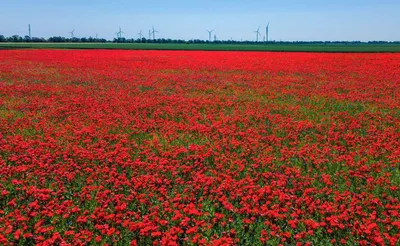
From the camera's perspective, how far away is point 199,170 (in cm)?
812

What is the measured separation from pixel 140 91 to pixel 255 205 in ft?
46.0

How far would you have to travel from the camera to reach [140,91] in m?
19.2

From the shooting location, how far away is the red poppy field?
215 inches

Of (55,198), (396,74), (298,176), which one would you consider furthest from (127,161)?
(396,74)

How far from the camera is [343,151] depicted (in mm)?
9305

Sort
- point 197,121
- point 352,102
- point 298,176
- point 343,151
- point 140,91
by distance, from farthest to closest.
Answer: point 140,91
point 352,102
point 197,121
point 343,151
point 298,176

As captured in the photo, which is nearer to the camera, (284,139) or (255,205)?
(255,205)

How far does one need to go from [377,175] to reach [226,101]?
30.5ft

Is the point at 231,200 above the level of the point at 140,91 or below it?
below

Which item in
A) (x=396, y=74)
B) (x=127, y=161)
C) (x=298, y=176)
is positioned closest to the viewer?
(x=298, y=176)

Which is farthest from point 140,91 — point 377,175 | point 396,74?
point 396,74

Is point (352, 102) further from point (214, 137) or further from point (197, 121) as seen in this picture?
point (214, 137)

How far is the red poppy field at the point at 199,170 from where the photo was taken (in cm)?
545

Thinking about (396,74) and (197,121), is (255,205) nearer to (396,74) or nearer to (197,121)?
(197,121)
